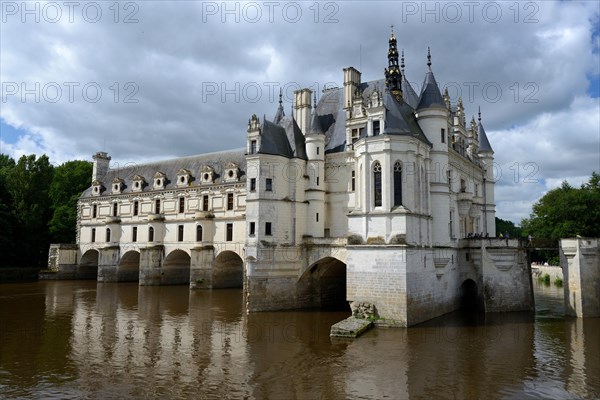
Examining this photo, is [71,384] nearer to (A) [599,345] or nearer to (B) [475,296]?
(A) [599,345]

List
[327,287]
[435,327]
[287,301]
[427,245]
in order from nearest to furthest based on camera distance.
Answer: [435,327] < [427,245] < [287,301] < [327,287]

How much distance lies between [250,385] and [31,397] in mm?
6319

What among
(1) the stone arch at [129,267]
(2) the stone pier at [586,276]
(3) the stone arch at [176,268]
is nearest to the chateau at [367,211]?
(2) the stone pier at [586,276]

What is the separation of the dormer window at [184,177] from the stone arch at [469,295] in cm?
2708

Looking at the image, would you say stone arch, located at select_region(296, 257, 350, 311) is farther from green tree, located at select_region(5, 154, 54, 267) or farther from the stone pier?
green tree, located at select_region(5, 154, 54, 267)

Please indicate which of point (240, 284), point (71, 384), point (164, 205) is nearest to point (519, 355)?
point (71, 384)

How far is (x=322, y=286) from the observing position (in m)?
30.4

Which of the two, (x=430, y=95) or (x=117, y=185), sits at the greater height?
(x=430, y=95)

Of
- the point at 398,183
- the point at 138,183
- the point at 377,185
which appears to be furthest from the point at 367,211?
the point at 138,183

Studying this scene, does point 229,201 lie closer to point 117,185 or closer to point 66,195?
point 117,185

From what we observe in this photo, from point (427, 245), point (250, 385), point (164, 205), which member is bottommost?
point (250, 385)

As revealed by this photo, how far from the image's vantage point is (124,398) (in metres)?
13.1

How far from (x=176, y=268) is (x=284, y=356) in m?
30.2

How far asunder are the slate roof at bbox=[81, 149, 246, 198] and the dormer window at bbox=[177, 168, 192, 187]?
1.27 ft
